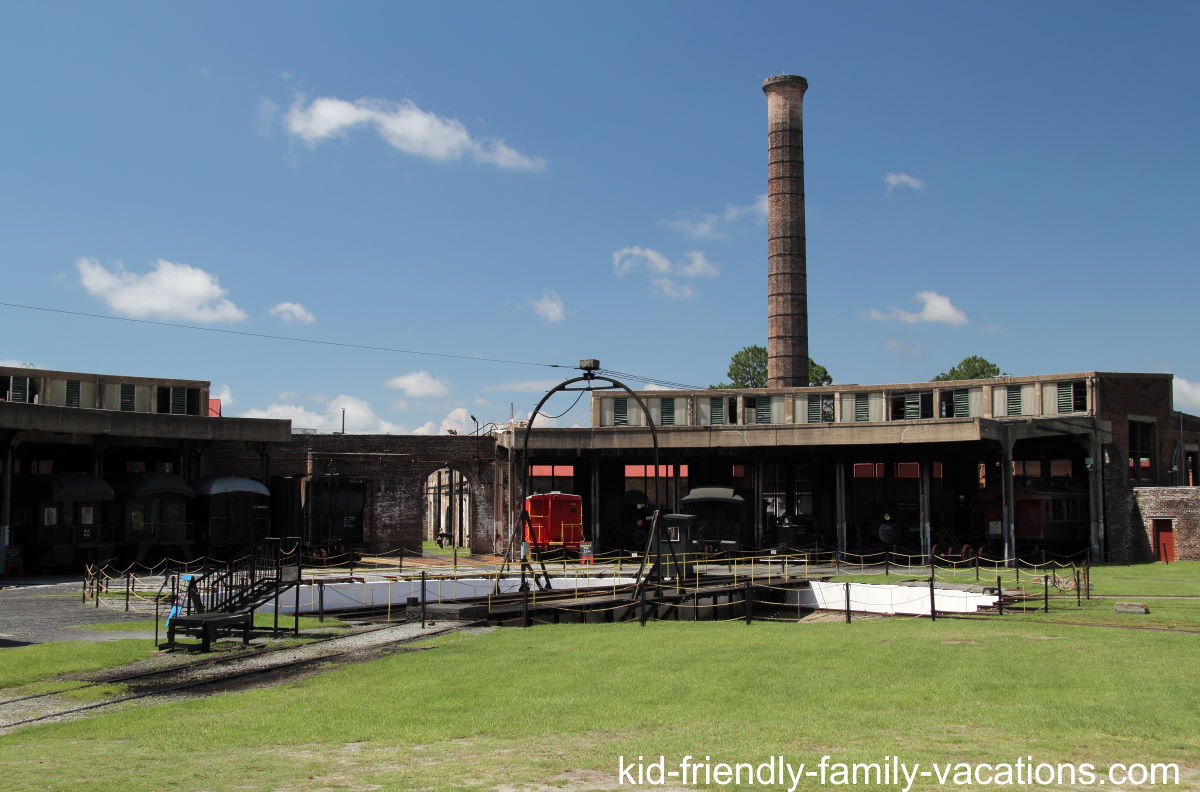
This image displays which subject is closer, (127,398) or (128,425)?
(128,425)

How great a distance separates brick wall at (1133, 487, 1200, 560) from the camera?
1606 inches

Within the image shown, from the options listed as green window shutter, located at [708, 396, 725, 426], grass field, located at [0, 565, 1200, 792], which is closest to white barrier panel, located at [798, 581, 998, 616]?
grass field, located at [0, 565, 1200, 792]

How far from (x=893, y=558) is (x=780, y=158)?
2779 centimetres

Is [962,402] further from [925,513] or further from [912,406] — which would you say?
[925,513]

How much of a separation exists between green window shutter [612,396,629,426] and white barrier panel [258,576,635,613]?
18260 millimetres

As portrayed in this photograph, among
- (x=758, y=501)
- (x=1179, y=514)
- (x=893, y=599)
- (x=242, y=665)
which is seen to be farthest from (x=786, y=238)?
(x=242, y=665)

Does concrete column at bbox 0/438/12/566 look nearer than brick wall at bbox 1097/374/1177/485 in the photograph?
Yes

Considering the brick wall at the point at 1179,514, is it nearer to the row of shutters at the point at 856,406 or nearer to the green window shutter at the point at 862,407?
the row of shutters at the point at 856,406

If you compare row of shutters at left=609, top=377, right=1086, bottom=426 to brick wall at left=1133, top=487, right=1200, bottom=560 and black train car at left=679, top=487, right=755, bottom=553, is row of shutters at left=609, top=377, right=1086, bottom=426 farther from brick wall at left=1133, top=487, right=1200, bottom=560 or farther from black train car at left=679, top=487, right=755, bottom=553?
black train car at left=679, top=487, right=755, bottom=553

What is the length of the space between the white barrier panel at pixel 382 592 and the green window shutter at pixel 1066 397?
23.0 meters

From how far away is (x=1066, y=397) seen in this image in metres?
45.0

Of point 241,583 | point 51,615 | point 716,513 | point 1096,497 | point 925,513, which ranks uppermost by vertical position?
point 1096,497

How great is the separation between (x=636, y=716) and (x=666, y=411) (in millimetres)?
40719

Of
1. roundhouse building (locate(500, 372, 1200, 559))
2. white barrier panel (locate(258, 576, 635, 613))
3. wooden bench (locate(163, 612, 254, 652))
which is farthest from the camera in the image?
roundhouse building (locate(500, 372, 1200, 559))
